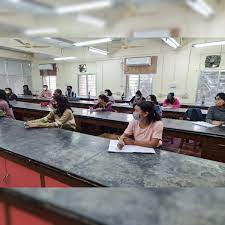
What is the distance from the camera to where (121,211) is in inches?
13.8

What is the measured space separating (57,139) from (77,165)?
2.18 ft

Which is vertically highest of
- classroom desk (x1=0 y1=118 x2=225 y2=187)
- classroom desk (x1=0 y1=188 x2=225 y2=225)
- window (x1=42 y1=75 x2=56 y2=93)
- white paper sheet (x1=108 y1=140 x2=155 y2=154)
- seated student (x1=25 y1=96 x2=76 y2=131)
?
window (x1=42 y1=75 x2=56 y2=93)

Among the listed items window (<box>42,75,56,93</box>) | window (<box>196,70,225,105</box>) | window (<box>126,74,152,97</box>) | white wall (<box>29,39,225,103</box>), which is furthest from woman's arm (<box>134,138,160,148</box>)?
window (<box>42,75,56,93</box>)

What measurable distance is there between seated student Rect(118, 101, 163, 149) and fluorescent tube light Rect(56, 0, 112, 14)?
1476 mm

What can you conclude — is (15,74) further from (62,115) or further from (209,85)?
(209,85)

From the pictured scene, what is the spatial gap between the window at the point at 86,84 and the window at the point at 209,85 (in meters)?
4.47

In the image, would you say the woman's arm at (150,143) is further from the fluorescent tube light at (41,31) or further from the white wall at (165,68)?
the white wall at (165,68)

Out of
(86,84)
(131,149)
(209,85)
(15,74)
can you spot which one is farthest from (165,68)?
(15,74)

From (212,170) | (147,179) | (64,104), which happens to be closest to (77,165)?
(147,179)

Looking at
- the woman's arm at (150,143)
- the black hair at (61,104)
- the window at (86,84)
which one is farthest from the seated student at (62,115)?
the window at (86,84)

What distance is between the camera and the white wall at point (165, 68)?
241 inches

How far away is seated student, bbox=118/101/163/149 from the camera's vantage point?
5.90 ft

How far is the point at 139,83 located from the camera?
7.30 m

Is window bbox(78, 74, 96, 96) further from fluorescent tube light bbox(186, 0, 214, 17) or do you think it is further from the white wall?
fluorescent tube light bbox(186, 0, 214, 17)
